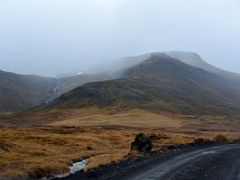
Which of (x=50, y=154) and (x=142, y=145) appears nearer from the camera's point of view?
(x=50, y=154)

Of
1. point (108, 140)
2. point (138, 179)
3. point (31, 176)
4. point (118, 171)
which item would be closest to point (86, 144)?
point (108, 140)

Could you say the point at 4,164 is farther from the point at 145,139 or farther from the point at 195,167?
the point at 145,139

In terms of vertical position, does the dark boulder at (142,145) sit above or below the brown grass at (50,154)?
above

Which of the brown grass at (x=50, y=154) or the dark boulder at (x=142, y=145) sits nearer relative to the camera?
the brown grass at (x=50, y=154)

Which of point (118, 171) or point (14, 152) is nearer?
point (118, 171)

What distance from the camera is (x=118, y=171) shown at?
119 ft

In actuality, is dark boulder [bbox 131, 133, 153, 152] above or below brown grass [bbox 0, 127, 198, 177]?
above

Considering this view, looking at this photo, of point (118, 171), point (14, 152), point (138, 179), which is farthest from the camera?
point (14, 152)

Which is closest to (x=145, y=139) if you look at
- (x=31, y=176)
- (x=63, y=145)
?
(x=63, y=145)

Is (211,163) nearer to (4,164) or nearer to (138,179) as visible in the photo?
(138,179)

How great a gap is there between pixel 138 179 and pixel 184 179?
2810 millimetres

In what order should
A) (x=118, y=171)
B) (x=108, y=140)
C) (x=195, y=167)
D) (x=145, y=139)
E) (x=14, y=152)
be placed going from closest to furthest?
(x=118, y=171)
(x=195, y=167)
(x=14, y=152)
(x=145, y=139)
(x=108, y=140)

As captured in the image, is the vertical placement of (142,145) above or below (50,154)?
above

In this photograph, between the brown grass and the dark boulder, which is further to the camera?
the dark boulder
